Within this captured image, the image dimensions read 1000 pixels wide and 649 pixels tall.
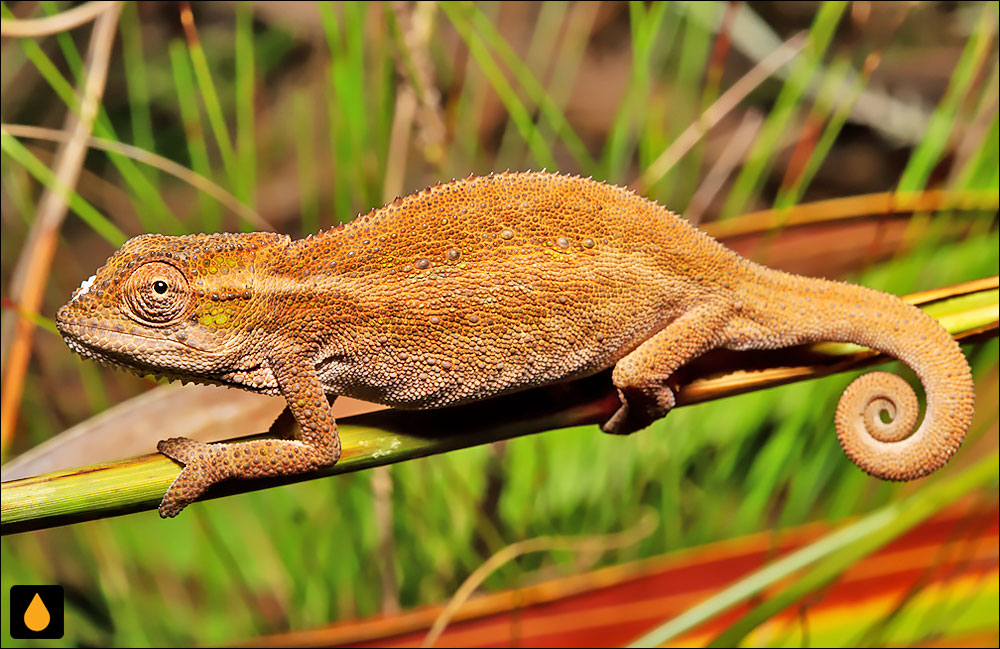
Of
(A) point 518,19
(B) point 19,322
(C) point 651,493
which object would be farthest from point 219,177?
(C) point 651,493

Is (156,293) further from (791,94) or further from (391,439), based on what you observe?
(791,94)

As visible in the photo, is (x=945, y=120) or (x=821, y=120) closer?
(x=945, y=120)

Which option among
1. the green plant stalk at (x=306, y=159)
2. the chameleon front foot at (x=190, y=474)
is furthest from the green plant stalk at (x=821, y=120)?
the chameleon front foot at (x=190, y=474)

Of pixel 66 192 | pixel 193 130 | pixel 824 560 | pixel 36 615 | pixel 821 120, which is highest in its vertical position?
pixel 821 120

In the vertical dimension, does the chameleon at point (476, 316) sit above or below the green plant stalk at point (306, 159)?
below

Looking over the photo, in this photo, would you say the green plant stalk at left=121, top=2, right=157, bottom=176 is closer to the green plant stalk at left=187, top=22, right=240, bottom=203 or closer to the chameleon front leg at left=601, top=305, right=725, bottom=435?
the green plant stalk at left=187, top=22, right=240, bottom=203

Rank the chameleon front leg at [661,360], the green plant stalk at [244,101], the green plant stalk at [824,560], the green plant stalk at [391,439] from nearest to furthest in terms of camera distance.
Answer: the green plant stalk at [391,439], the chameleon front leg at [661,360], the green plant stalk at [824,560], the green plant stalk at [244,101]

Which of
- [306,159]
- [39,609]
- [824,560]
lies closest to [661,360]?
[824,560]

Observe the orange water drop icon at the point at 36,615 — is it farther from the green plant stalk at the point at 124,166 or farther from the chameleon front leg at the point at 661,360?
the chameleon front leg at the point at 661,360
